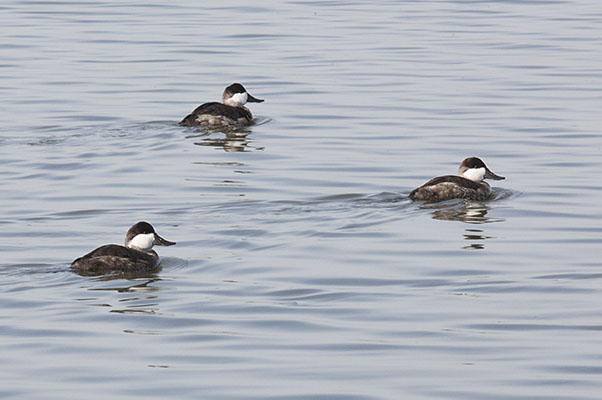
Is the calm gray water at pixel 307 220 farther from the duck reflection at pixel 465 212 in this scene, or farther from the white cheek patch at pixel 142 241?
the white cheek patch at pixel 142 241

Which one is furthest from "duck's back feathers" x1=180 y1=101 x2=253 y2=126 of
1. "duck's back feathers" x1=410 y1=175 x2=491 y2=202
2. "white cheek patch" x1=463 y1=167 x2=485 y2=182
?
"duck's back feathers" x1=410 y1=175 x2=491 y2=202

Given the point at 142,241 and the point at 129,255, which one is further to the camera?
the point at 142,241

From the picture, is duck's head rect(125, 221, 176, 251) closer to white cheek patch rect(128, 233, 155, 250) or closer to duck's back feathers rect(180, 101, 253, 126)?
white cheek patch rect(128, 233, 155, 250)

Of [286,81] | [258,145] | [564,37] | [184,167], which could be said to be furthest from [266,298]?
[564,37]

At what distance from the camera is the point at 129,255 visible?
1181 centimetres

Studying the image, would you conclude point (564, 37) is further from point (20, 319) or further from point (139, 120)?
point (20, 319)

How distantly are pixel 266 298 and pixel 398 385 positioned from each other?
2529 mm

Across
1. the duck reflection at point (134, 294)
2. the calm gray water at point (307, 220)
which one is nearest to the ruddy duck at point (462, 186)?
the calm gray water at point (307, 220)

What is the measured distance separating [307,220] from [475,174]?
7.80 feet

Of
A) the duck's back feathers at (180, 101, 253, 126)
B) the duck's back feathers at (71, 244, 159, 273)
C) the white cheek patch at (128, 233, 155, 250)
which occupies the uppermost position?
the duck's back feathers at (180, 101, 253, 126)

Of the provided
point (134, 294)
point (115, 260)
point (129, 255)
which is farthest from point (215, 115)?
point (134, 294)

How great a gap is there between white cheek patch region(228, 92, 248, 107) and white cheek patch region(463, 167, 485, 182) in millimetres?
6561

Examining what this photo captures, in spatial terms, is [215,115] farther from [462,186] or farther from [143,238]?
[143,238]

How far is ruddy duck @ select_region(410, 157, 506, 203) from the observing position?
1446 cm
